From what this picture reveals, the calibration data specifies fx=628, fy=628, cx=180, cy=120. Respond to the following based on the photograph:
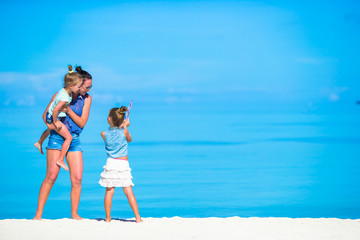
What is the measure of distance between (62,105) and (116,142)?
672 millimetres

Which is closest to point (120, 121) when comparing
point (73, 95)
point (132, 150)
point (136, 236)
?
point (73, 95)

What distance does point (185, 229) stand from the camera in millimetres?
6316

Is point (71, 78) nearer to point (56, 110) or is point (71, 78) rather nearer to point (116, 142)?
point (56, 110)

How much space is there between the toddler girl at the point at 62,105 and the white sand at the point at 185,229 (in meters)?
0.65

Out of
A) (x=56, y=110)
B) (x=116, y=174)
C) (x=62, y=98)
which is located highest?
(x=62, y=98)

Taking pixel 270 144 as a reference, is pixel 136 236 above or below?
below

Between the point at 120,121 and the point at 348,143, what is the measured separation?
721 inches

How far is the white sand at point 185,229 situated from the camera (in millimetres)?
5961

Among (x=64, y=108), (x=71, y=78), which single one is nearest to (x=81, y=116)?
(x=64, y=108)

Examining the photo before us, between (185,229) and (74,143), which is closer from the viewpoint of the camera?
(185,229)

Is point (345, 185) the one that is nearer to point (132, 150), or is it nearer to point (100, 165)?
point (100, 165)

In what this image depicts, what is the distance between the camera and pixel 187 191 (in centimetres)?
1133

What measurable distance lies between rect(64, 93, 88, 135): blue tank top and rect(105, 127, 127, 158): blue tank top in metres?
0.33

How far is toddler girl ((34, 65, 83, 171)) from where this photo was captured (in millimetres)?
6305
